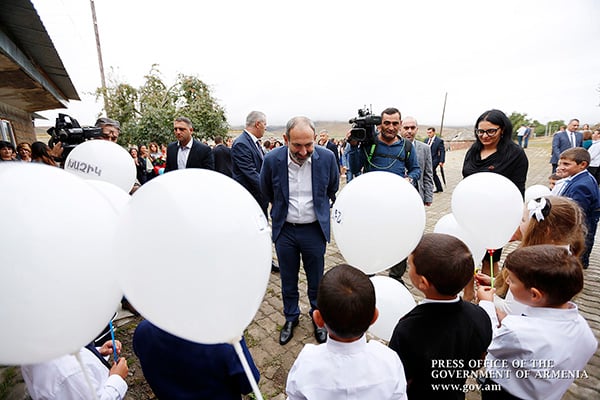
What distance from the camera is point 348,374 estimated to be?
42.9 inches

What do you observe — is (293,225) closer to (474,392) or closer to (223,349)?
(223,349)

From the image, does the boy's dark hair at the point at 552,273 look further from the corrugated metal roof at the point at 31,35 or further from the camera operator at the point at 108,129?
the corrugated metal roof at the point at 31,35

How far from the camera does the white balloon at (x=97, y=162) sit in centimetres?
259

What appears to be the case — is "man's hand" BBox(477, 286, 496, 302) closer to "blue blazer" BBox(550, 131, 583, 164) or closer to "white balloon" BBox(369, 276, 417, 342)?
"white balloon" BBox(369, 276, 417, 342)

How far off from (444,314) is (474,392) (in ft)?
4.64

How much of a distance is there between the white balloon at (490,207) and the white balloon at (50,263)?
241 cm

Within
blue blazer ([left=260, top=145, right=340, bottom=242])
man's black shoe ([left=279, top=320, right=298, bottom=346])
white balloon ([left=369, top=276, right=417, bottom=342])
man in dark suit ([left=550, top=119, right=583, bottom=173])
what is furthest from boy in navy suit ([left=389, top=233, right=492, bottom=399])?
man in dark suit ([left=550, top=119, right=583, bottom=173])

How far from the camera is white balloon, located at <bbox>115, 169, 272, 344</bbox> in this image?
88 centimetres

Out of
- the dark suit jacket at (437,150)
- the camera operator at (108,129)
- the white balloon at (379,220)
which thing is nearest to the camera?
the white balloon at (379,220)

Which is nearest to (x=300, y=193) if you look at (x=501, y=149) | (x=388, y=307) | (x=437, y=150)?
(x=388, y=307)

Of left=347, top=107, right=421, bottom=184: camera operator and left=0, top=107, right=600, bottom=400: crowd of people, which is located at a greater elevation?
left=347, top=107, right=421, bottom=184: camera operator

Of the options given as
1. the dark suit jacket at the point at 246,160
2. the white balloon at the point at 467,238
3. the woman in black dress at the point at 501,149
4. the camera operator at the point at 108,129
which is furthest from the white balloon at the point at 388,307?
the camera operator at the point at 108,129

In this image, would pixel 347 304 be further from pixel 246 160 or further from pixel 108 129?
pixel 108 129

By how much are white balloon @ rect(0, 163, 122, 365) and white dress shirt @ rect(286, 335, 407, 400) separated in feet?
2.68
